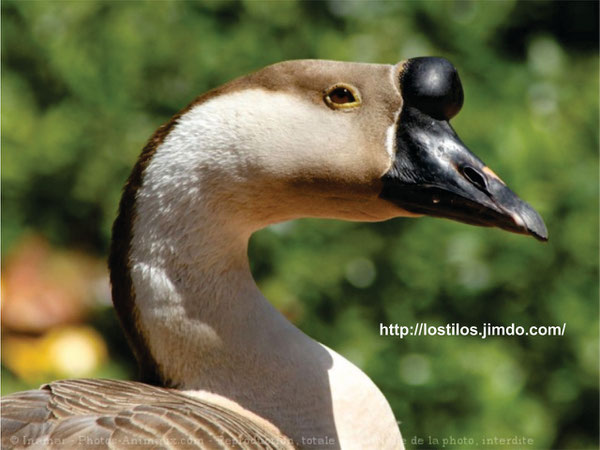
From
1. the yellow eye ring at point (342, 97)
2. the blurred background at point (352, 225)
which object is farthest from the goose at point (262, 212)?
the blurred background at point (352, 225)

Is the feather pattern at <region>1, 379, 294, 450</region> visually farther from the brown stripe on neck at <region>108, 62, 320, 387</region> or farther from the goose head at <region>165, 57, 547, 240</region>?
the goose head at <region>165, 57, 547, 240</region>

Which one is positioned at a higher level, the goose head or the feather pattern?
the goose head

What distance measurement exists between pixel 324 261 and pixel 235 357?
169 centimetres

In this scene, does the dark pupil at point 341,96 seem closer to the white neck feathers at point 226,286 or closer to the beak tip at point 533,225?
the white neck feathers at point 226,286

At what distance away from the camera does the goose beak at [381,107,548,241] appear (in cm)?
162

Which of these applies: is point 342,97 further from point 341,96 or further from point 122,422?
point 122,422

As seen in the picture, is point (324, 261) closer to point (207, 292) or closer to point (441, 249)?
point (441, 249)

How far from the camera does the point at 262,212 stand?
176 centimetres

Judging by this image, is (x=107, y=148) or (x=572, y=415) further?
(x=107, y=148)

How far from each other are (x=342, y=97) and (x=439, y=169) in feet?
0.74

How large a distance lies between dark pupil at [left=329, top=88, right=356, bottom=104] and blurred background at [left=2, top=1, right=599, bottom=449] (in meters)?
1.50

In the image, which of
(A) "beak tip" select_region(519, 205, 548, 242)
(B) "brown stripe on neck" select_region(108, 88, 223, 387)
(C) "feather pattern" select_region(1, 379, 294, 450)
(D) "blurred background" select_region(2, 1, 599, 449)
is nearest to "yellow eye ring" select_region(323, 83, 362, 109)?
(B) "brown stripe on neck" select_region(108, 88, 223, 387)

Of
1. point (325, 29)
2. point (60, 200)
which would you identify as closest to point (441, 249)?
point (325, 29)

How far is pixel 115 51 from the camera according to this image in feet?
13.0
